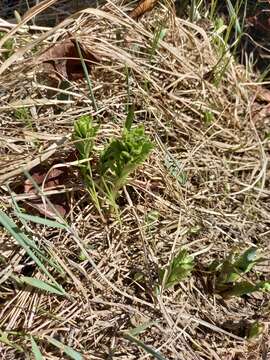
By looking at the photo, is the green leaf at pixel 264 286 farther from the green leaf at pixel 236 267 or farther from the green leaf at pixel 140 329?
the green leaf at pixel 140 329

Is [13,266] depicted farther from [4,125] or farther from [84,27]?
[84,27]

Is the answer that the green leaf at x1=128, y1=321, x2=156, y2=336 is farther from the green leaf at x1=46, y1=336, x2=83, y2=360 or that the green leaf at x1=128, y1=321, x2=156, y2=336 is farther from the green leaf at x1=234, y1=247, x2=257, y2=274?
the green leaf at x1=234, y1=247, x2=257, y2=274

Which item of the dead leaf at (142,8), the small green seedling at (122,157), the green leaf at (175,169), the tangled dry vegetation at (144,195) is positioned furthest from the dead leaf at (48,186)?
the dead leaf at (142,8)

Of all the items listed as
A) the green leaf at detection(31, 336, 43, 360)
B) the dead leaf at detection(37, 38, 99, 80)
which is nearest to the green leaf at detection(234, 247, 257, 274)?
the green leaf at detection(31, 336, 43, 360)

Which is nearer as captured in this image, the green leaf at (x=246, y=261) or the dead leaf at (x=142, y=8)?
the green leaf at (x=246, y=261)

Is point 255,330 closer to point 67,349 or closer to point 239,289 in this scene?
point 239,289

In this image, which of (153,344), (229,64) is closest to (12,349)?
(153,344)

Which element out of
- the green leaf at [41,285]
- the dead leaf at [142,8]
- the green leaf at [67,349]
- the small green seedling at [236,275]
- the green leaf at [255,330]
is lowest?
the green leaf at [255,330]

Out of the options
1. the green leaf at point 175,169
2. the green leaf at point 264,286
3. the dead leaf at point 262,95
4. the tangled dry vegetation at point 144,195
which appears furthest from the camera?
the dead leaf at point 262,95
